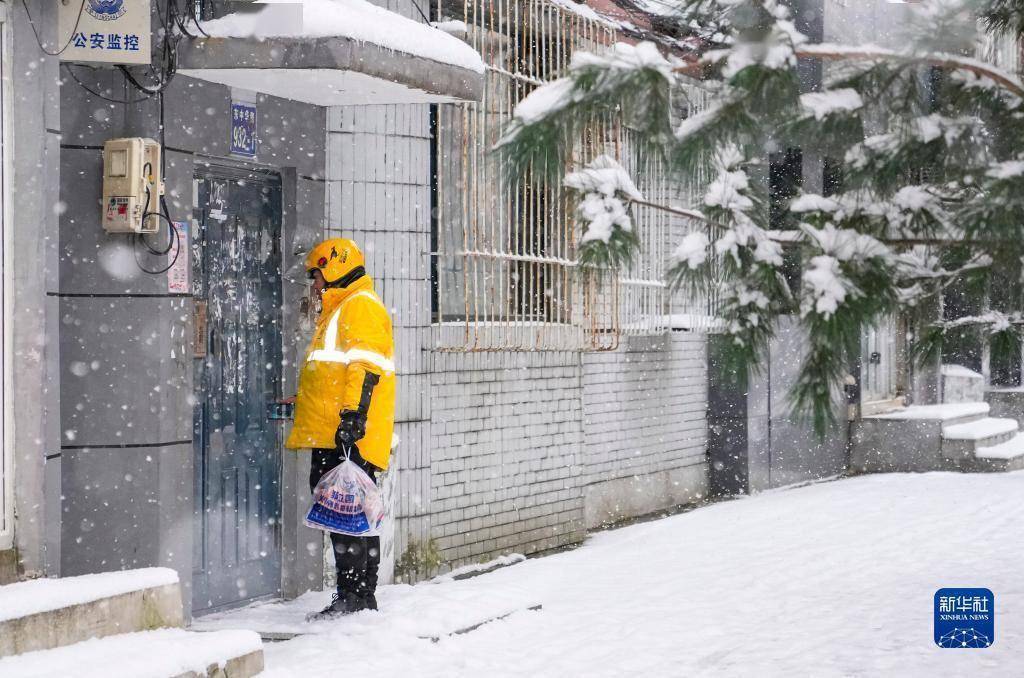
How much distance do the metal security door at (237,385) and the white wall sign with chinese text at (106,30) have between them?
3.84 feet

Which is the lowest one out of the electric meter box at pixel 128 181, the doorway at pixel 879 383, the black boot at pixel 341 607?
the black boot at pixel 341 607

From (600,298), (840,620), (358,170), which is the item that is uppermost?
(358,170)

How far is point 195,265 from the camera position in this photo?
25.8 ft

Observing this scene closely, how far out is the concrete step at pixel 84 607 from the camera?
19.0 feet

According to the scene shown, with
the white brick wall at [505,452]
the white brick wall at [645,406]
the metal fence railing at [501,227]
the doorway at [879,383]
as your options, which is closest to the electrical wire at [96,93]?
the metal fence railing at [501,227]

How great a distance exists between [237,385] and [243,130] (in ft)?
4.95

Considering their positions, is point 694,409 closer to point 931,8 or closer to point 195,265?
point 195,265

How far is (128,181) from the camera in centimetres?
694

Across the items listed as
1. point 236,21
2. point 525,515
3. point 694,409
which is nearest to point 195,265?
point 236,21

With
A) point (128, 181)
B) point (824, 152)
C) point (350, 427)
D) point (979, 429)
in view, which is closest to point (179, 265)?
point (128, 181)

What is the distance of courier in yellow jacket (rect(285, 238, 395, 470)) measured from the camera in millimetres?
7488

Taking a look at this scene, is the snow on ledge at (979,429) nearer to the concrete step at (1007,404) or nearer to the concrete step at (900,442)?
the concrete step at (900,442)

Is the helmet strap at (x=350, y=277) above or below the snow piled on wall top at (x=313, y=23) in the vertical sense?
below

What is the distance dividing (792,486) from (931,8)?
11723mm
